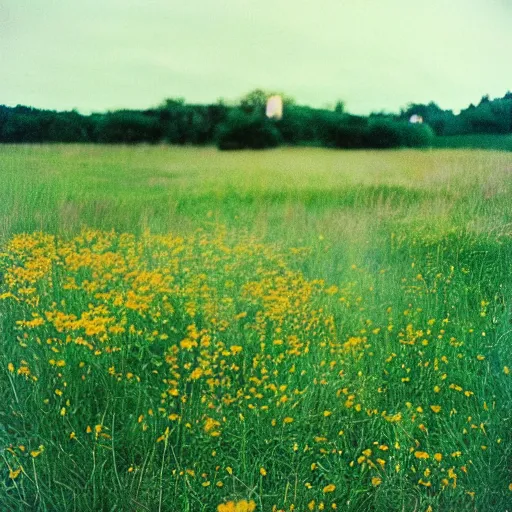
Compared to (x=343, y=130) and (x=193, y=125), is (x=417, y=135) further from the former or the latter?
(x=193, y=125)

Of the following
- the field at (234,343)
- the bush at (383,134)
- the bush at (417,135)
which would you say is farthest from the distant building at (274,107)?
the bush at (417,135)

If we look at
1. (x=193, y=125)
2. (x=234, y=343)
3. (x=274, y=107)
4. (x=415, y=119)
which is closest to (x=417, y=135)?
(x=415, y=119)

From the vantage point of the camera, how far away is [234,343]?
8.41ft

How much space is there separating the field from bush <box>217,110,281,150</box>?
0.06 m

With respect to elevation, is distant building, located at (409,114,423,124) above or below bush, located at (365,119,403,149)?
above

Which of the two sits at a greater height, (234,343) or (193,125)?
(193,125)

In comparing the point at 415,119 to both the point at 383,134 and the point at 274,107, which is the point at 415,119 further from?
the point at 274,107

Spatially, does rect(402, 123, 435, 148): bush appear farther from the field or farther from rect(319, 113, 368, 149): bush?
rect(319, 113, 368, 149): bush

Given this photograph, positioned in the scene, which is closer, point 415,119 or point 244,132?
point 244,132

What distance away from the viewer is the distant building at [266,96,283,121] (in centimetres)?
256

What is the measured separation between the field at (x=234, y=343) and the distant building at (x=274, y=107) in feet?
0.52

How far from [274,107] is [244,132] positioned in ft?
0.55

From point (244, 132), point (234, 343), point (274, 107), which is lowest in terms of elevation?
point (234, 343)

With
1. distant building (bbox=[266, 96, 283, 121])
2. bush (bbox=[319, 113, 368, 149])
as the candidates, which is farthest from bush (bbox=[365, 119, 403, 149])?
distant building (bbox=[266, 96, 283, 121])
